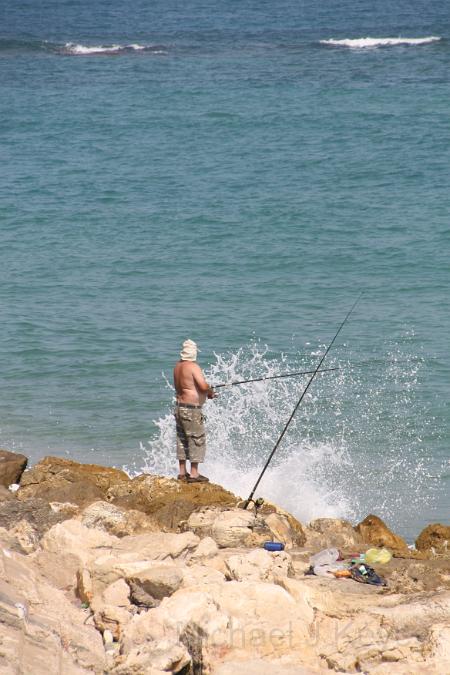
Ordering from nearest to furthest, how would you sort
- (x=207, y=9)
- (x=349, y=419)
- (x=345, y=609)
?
(x=345, y=609)
(x=349, y=419)
(x=207, y=9)

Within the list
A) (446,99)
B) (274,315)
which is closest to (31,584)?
(274,315)

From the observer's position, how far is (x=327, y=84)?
2905 centimetres

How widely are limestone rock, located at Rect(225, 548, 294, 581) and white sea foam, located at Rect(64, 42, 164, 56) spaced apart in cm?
2926

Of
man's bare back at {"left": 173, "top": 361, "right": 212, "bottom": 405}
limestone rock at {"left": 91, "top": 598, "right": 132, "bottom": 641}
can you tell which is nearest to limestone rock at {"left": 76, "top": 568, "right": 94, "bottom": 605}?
limestone rock at {"left": 91, "top": 598, "right": 132, "bottom": 641}

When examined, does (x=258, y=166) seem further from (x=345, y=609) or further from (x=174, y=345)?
(x=345, y=609)

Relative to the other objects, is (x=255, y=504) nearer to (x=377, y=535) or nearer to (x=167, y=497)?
(x=167, y=497)

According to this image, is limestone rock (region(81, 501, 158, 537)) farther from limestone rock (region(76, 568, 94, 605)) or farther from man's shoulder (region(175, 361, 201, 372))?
man's shoulder (region(175, 361, 201, 372))

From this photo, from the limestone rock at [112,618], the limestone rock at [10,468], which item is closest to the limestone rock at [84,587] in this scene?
the limestone rock at [112,618]

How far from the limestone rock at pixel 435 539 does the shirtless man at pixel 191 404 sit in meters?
1.92

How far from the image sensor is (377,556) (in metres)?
8.20

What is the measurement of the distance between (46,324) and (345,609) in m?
9.31

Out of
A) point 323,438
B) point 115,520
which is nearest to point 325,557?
point 115,520

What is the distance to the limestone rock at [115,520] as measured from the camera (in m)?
8.48

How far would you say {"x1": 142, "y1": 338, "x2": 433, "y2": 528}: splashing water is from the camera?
1120 centimetres
